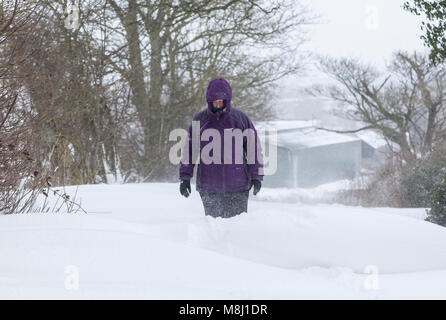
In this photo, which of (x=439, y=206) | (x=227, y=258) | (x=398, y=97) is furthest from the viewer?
(x=398, y=97)

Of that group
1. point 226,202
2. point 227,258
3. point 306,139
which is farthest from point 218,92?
point 306,139

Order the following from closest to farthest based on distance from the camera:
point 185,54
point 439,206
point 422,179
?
1. point 439,206
2. point 422,179
3. point 185,54

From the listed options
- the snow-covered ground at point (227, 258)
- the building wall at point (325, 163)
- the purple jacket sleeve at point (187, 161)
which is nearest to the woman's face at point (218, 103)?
the purple jacket sleeve at point (187, 161)

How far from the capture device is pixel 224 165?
3.93 m

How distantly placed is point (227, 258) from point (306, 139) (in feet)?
115

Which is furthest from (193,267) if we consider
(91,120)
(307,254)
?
(91,120)

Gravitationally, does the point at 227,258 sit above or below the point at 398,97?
below

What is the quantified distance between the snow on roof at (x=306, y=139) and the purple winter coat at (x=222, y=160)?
30137 millimetres

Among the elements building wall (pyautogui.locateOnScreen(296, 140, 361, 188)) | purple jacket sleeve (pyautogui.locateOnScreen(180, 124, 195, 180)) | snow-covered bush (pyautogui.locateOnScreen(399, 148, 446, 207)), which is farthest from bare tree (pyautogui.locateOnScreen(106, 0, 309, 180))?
building wall (pyautogui.locateOnScreen(296, 140, 361, 188))

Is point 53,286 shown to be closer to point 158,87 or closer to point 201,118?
point 201,118

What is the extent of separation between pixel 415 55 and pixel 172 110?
38.1 ft

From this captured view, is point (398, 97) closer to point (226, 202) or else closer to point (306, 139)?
point (306, 139)

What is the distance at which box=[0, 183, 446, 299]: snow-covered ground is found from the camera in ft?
6.31

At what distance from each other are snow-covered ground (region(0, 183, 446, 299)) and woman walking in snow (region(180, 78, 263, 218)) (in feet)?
2.37
